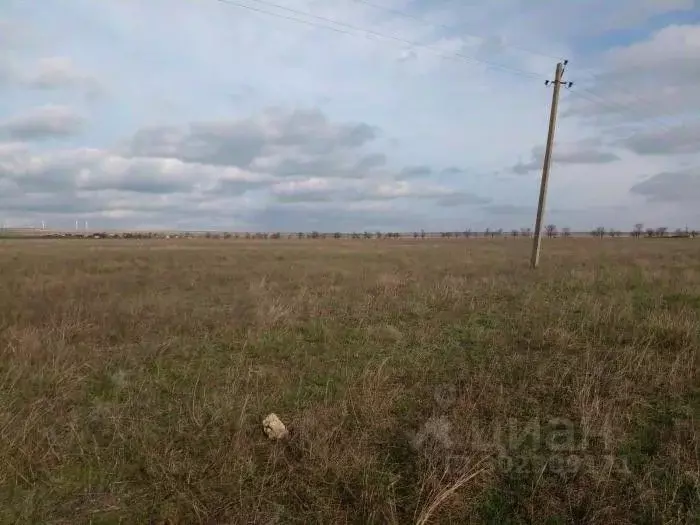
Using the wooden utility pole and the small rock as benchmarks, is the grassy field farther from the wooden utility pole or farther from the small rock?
the wooden utility pole

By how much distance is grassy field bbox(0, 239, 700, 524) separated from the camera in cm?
406

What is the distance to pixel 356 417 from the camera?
5320mm

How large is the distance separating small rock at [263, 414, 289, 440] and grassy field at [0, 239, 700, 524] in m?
0.09

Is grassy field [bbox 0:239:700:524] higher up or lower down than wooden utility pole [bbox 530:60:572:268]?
lower down

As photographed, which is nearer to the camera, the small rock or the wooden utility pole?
the small rock

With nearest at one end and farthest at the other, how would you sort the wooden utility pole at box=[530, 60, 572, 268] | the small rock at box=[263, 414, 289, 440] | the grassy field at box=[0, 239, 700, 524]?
the grassy field at box=[0, 239, 700, 524] < the small rock at box=[263, 414, 289, 440] < the wooden utility pole at box=[530, 60, 572, 268]

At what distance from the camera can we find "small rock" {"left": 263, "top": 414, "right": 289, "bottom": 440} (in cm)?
502

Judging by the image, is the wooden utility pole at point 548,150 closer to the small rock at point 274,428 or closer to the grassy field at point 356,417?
the grassy field at point 356,417

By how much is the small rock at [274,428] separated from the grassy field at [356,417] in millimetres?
87

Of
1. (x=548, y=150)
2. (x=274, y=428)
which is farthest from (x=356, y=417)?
(x=548, y=150)

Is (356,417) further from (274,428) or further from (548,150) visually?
(548,150)

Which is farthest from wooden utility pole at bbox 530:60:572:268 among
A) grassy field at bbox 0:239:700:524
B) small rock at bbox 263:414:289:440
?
small rock at bbox 263:414:289:440

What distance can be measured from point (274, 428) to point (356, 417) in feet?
2.91

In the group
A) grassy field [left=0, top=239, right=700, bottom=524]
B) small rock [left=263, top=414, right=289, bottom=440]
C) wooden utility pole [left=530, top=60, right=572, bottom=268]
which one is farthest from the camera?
wooden utility pole [left=530, top=60, right=572, bottom=268]
